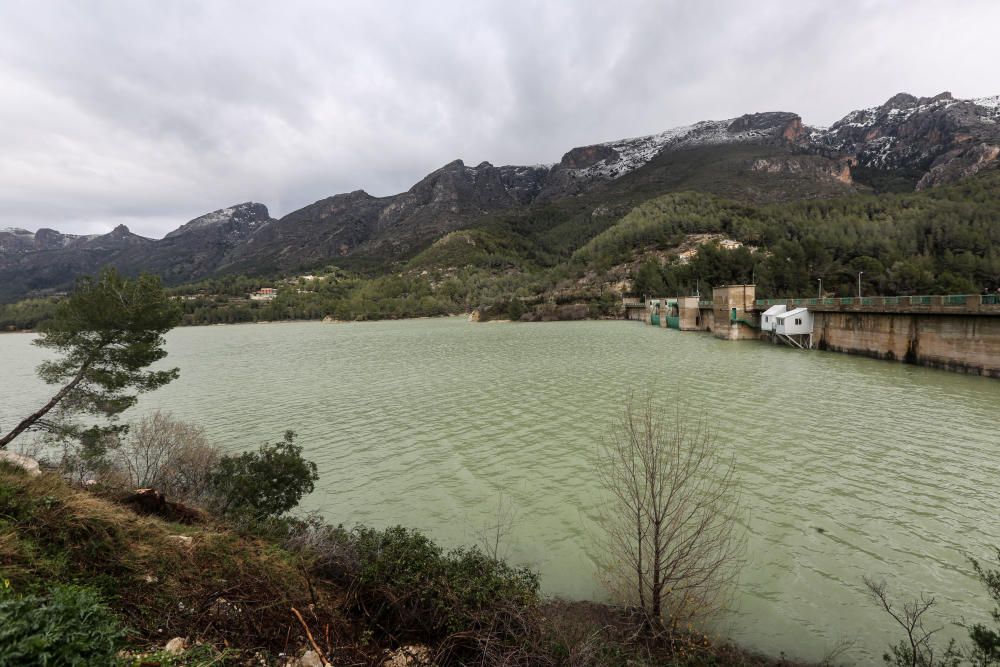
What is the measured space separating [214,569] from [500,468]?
999 centimetres

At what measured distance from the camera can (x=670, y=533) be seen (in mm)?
7109

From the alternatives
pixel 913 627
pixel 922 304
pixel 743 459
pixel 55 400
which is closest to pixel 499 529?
pixel 913 627

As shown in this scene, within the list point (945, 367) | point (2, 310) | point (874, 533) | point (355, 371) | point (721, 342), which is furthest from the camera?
point (2, 310)

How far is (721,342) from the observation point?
55.1 m

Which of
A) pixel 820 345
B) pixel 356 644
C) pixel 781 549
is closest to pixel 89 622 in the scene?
pixel 356 644

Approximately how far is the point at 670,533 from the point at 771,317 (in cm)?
5202

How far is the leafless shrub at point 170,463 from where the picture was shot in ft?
37.7

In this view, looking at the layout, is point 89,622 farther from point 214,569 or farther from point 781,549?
point 781,549

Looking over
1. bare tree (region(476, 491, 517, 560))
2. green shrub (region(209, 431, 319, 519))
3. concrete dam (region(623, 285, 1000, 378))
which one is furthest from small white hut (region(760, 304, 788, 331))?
green shrub (region(209, 431, 319, 519))

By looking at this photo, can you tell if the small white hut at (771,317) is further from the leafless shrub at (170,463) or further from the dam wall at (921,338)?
the leafless shrub at (170,463)

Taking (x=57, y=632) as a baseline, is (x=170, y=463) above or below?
below

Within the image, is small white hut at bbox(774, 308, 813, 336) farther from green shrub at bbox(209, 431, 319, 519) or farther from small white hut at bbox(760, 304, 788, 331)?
green shrub at bbox(209, 431, 319, 519)

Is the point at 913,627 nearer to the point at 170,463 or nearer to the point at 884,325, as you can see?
the point at 170,463

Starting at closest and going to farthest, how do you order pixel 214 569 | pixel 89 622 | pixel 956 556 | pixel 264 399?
pixel 89 622 < pixel 214 569 < pixel 956 556 < pixel 264 399
